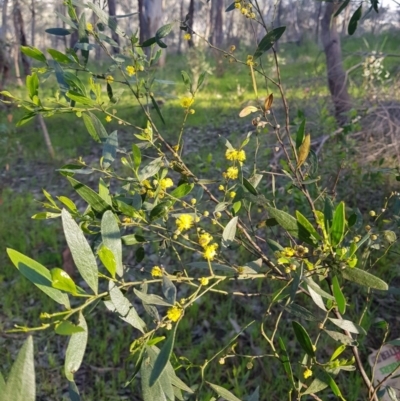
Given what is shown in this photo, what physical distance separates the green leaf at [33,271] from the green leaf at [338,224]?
358 mm

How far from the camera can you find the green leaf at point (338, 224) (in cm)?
58

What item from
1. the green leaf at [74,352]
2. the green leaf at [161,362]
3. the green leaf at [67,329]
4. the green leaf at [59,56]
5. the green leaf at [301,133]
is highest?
the green leaf at [59,56]

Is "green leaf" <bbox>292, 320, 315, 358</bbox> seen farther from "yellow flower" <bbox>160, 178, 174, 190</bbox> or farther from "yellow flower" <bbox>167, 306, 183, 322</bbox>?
"yellow flower" <bbox>160, 178, 174, 190</bbox>

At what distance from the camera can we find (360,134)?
336 centimetres

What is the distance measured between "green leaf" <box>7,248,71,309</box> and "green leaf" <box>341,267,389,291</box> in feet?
1.29

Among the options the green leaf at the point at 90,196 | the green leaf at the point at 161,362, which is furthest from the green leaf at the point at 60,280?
the green leaf at the point at 90,196

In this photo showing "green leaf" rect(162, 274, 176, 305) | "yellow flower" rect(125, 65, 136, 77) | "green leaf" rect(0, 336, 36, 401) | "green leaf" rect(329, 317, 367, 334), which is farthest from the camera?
"yellow flower" rect(125, 65, 136, 77)

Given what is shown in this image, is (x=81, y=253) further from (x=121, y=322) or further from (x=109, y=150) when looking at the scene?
(x=121, y=322)

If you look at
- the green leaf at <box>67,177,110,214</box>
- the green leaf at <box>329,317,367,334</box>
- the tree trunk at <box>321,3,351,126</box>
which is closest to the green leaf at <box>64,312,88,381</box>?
the green leaf at <box>67,177,110,214</box>

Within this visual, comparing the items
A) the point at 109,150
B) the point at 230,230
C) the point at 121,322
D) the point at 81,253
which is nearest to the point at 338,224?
the point at 230,230

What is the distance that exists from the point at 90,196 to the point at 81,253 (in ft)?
0.59

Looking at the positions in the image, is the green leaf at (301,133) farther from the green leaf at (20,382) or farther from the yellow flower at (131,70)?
the green leaf at (20,382)

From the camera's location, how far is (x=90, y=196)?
2.29 feet

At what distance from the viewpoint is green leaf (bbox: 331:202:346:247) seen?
576 millimetres
